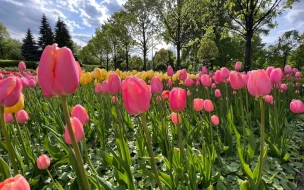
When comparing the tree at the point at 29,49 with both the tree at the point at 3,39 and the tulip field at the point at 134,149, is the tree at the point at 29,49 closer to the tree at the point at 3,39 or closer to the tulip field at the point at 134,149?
the tree at the point at 3,39

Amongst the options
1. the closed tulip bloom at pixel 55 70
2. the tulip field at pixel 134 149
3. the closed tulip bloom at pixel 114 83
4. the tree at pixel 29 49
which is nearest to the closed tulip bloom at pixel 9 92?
the tulip field at pixel 134 149

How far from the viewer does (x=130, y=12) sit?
29.5 m

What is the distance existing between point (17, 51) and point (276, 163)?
67400mm

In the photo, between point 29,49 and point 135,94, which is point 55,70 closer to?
point 135,94

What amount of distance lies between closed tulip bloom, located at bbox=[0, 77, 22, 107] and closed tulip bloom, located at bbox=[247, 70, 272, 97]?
1.17 m

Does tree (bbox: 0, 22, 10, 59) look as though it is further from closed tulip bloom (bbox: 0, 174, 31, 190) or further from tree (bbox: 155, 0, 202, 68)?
closed tulip bloom (bbox: 0, 174, 31, 190)

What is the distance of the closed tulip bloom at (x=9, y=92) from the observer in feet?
3.20

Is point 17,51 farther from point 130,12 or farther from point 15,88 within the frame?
point 15,88

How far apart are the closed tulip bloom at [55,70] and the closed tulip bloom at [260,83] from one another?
996 millimetres

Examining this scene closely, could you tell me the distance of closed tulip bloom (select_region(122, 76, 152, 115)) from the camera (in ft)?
3.22

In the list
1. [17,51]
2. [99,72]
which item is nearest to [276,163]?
[99,72]

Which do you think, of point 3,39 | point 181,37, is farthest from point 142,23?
point 3,39

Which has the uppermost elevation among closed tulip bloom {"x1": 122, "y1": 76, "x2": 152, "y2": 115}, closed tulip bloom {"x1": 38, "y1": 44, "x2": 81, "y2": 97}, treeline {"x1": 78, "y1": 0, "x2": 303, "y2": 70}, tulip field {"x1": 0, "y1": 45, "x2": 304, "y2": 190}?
treeline {"x1": 78, "y1": 0, "x2": 303, "y2": 70}

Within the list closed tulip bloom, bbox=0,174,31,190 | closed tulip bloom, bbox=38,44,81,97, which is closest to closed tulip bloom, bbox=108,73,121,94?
closed tulip bloom, bbox=38,44,81,97
